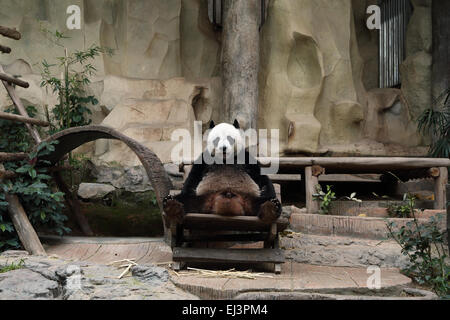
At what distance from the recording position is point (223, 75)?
7.11 metres

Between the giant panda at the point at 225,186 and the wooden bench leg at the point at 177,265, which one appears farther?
the wooden bench leg at the point at 177,265

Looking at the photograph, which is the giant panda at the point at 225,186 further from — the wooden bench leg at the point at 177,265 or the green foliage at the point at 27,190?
the green foliage at the point at 27,190

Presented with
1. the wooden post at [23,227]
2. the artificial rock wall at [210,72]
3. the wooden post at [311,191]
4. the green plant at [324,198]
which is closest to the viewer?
the wooden post at [23,227]

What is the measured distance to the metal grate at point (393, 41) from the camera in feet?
28.6

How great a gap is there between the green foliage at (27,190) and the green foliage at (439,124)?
5.03 meters

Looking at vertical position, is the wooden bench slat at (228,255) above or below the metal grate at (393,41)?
below

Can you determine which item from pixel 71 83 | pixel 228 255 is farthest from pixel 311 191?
pixel 71 83

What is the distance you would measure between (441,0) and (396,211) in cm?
421

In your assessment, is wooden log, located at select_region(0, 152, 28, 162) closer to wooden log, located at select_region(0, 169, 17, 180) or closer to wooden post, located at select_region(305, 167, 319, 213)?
wooden log, located at select_region(0, 169, 17, 180)

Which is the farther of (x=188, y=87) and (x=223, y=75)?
(x=188, y=87)

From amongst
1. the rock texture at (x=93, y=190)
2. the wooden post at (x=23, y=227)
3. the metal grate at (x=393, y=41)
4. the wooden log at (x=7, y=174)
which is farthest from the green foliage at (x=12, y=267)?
the metal grate at (x=393, y=41)

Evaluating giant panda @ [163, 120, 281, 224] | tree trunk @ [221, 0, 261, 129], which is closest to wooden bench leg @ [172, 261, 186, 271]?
giant panda @ [163, 120, 281, 224]

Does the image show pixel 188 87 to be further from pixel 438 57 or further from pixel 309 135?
pixel 438 57

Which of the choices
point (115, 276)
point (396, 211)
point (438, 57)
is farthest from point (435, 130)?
point (115, 276)
